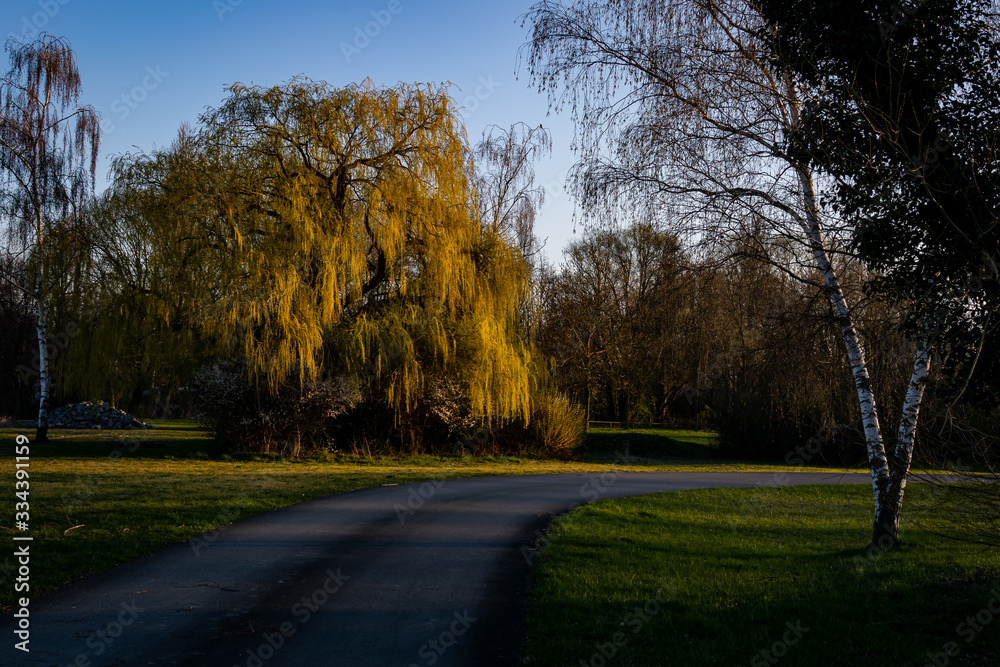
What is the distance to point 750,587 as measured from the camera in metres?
6.62

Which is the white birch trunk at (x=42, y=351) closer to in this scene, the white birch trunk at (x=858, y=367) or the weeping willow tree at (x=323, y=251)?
the weeping willow tree at (x=323, y=251)

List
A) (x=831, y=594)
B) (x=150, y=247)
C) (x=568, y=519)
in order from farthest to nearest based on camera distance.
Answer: (x=150, y=247)
(x=568, y=519)
(x=831, y=594)

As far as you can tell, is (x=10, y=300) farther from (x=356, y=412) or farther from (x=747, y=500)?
(x=747, y=500)

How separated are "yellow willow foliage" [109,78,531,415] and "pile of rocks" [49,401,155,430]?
16752 millimetres

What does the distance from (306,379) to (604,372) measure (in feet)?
64.3

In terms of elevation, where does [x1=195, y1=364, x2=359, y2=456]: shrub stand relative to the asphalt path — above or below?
above

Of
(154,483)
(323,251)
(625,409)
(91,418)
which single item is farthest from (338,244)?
(625,409)

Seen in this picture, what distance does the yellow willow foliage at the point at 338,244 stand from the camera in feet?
56.2

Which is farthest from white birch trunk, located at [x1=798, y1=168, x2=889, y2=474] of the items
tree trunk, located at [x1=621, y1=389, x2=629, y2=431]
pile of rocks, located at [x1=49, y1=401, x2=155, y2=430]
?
pile of rocks, located at [x1=49, y1=401, x2=155, y2=430]

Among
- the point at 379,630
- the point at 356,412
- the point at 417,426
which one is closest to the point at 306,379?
the point at 356,412

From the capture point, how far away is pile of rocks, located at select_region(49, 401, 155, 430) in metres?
30.9

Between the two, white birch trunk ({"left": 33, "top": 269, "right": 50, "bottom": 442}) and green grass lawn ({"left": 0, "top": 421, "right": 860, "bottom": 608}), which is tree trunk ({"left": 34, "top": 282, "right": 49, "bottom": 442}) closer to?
white birch trunk ({"left": 33, "top": 269, "right": 50, "bottom": 442})

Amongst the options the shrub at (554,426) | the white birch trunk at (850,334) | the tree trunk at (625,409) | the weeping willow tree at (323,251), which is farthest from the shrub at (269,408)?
the tree trunk at (625,409)

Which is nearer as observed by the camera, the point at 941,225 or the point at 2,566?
the point at 941,225
